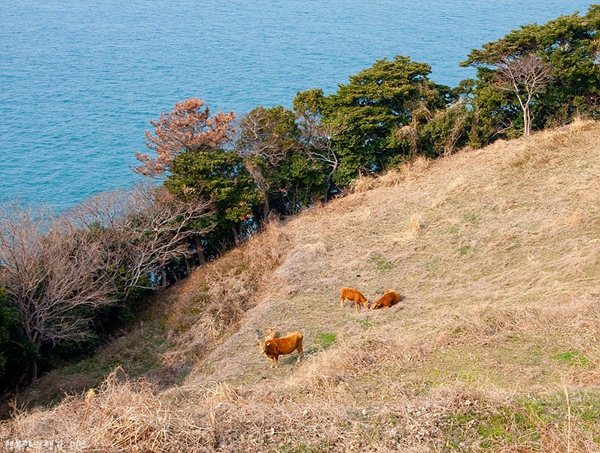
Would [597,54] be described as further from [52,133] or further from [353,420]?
[52,133]

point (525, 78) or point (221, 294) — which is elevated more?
point (525, 78)

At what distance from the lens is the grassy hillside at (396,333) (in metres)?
8.19

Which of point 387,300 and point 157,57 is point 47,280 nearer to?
point 387,300

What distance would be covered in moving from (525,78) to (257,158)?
44.8 ft

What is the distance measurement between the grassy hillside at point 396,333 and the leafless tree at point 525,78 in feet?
7.41

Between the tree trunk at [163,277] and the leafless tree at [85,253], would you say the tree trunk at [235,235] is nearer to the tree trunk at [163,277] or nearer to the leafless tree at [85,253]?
the leafless tree at [85,253]

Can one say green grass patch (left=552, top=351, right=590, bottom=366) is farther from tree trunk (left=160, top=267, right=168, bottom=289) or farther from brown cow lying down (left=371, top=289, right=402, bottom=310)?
tree trunk (left=160, top=267, right=168, bottom=289)

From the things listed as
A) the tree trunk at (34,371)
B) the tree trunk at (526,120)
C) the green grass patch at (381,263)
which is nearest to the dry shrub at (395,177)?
the tree trunk at (526,120)

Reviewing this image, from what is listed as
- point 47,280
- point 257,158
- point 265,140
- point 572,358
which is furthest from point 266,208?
point 572,358

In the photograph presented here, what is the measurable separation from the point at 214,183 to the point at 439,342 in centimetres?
1583

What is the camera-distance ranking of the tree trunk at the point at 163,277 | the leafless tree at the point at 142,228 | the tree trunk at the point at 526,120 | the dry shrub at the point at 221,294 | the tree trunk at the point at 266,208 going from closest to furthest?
the dry shrub at the point at 221,294
the leafless tree at the point at 142,228
the tree trunk at the point at 163,277
the tree trunk at the point at 266,208
the tree trunk at the point at 526,120

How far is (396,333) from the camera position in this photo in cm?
1470

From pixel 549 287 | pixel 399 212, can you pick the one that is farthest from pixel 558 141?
pixel 549 287

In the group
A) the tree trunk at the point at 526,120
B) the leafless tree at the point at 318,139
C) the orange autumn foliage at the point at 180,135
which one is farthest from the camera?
the tree trunk at the point at 526,120
